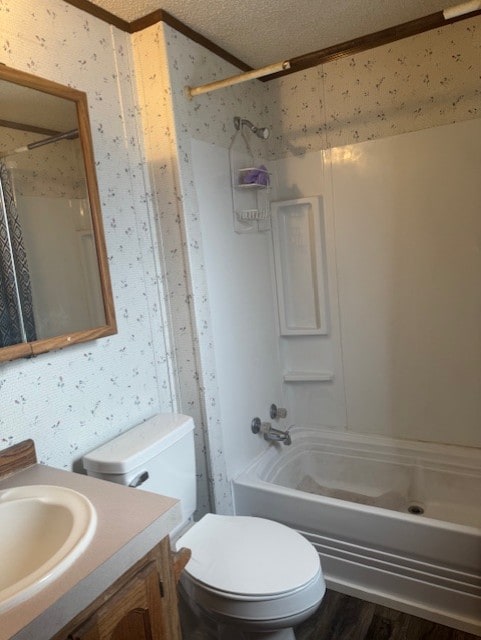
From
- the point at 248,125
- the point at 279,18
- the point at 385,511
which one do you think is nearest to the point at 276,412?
the point at 385,511

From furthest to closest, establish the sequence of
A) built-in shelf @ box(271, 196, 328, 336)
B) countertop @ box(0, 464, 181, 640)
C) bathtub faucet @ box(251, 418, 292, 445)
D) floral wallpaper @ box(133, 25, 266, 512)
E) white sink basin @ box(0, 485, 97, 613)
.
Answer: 1. built-in shelf @ box(271, 196, 328, 336)
2. bathtub faucet @ box(251, 418, 292, 445)
3. floral wallpaper @ box(133, 25, 266, 512)
4. white sink basin @ box(0, 485, 97, 613)
5. countertop @ box(0, 464, 181, 640)

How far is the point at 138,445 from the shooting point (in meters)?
1.43

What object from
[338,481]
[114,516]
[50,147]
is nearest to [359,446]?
[338,481]

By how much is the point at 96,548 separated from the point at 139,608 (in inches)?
6.9

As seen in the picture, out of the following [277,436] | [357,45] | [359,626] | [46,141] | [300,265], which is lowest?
[359,626]

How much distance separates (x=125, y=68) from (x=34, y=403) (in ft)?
4.17

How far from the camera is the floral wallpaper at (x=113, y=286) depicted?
4.27 feet

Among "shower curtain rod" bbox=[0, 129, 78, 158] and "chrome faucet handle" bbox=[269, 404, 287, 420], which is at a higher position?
"shower curtain rod" bbox=[0, 129, 78, 158]

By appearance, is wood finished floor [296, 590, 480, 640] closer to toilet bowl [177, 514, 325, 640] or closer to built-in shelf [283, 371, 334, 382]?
toilet bowl [177, 514, 325, 640]

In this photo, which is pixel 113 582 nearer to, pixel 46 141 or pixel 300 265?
pixel 46 141

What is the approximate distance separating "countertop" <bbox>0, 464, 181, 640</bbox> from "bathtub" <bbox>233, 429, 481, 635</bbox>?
0.97 meters

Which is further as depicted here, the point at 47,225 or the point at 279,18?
the point at 279,18

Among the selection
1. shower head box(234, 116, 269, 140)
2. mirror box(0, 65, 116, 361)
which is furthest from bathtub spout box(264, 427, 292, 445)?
shower head box(234, 116, 269, 140)

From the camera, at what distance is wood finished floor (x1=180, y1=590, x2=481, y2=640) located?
1578 millimetres
